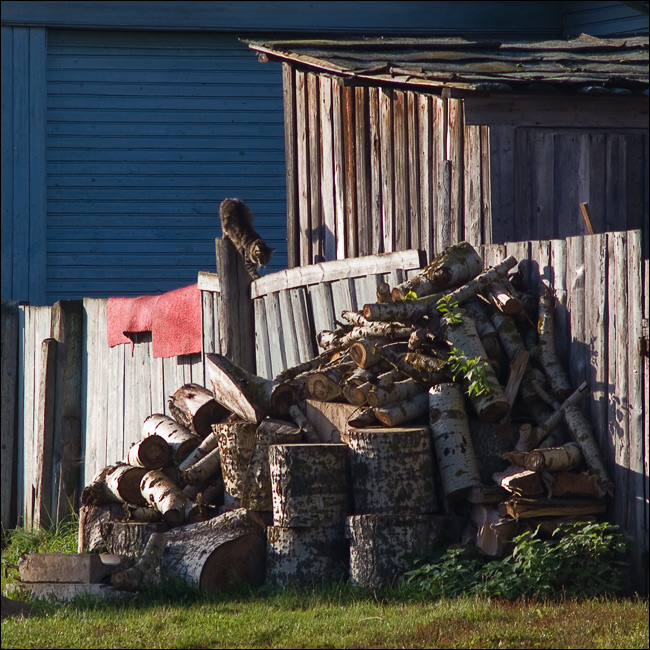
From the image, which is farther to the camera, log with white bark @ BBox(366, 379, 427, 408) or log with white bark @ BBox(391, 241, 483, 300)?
log with white bark @ BBox(391, 241, 483, 300)

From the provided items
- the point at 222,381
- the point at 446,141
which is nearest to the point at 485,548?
the point at 222,381

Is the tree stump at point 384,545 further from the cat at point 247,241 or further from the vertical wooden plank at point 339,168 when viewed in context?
the vertical wooden plank at point 339,168

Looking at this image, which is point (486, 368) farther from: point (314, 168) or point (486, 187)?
point (314, 168)

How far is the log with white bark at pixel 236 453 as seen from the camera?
23.8ft

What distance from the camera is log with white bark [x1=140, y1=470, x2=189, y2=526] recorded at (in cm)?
750

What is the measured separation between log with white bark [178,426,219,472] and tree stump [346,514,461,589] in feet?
5.91

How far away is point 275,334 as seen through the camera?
9.31 metres

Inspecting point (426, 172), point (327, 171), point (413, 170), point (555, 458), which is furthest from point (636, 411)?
point (327, 171)

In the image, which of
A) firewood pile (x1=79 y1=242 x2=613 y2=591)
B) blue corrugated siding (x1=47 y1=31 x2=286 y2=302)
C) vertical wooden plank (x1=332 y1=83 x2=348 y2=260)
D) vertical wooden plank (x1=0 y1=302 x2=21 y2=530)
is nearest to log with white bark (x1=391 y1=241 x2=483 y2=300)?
firewood pile (x1=79 y1=242 x2=613 y2=591)

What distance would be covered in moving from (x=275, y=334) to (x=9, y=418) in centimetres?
346

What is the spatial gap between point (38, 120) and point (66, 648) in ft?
32.6

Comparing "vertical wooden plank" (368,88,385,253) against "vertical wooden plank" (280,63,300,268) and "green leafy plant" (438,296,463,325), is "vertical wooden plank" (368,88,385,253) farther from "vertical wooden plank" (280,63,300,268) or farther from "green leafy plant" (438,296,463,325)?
"green leafy plant" (438,296,463,325)

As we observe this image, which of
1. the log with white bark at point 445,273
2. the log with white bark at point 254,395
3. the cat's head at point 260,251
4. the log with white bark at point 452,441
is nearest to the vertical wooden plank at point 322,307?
the cat's head at point 260,251

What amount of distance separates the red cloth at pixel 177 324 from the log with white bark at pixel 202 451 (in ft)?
5.11
